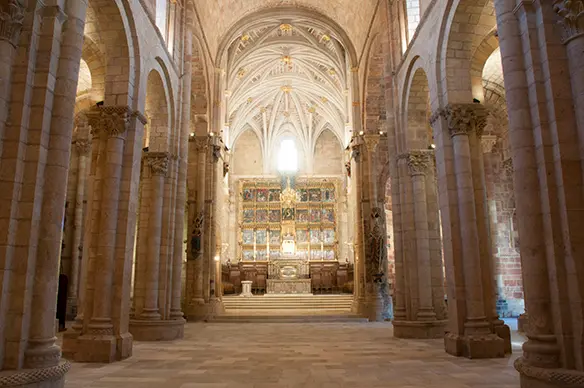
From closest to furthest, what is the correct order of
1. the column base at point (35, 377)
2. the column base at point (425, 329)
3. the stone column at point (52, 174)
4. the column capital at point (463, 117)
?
the column base at point (35, 377) → the stone column at point (52, 174) → the column capital at point (463, 117) → the column base at point (425, 329)

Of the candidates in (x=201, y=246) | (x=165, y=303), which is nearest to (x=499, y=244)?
(x=201, y=246)

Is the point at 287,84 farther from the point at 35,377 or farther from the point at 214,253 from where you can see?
the point at 35,377

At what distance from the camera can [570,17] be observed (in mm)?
6398

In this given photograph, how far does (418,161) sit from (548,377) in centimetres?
875

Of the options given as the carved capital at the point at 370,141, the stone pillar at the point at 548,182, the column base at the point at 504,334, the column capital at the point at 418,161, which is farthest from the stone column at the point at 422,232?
the carved capital at the point at 370,141

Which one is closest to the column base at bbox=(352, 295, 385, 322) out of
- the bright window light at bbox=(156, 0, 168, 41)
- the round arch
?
the round arch

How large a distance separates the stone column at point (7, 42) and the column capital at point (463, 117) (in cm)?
863

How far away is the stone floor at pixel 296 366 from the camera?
7074 millimetres

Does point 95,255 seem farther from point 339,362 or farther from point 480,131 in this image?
point 480,131

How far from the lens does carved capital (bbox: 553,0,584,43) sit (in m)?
6.26

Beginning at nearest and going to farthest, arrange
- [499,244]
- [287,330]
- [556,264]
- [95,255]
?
[556,264], [95,255], [287,330], [499,244]

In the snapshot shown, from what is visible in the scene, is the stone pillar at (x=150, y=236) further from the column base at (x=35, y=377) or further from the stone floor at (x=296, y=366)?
the column base at (x=35, y=377)

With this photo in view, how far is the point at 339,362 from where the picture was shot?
29.7 ft

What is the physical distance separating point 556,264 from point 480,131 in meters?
5.21
